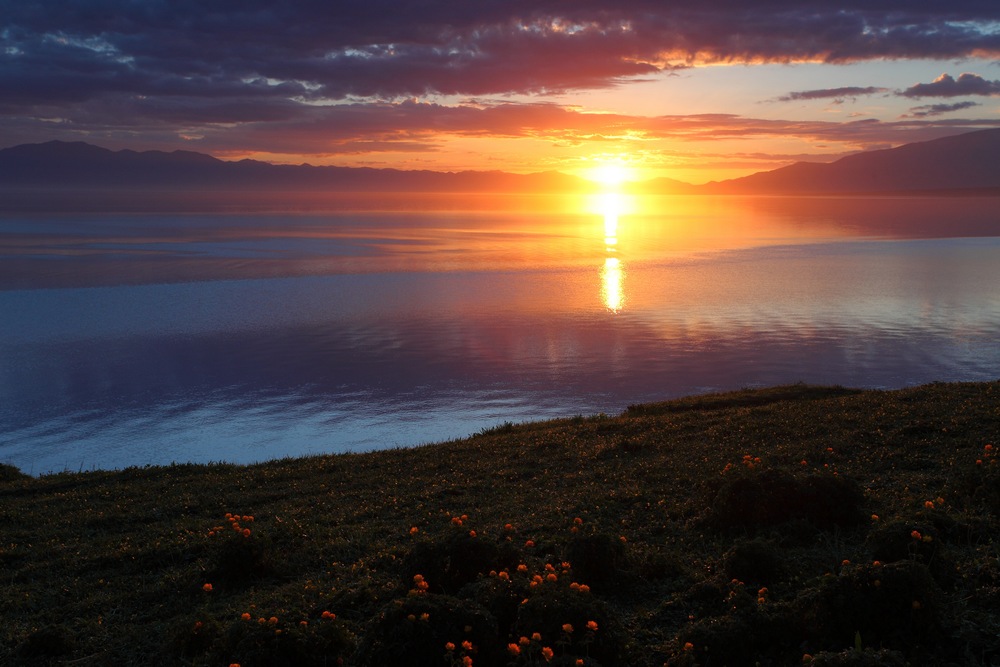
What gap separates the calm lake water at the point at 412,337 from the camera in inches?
1104

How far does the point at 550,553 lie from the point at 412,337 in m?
32.7

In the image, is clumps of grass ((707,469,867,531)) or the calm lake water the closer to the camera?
clumps of grass ((707,469,867,531))

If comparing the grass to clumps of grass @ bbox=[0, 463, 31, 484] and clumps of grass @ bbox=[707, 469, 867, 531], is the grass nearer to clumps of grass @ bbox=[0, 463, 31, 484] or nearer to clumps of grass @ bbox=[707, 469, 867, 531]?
clumps of grass @ bbox=[707, 469, 867, 531]

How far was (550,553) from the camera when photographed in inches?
400

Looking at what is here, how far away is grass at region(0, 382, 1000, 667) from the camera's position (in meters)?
7.04

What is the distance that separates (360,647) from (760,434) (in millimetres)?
11222

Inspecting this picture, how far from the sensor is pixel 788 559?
29.8ft

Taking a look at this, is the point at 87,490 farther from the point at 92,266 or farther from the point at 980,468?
the point at 92,266

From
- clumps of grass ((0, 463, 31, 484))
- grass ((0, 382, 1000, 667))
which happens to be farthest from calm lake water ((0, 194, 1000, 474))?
grass ((0, 382, 1000, 667))

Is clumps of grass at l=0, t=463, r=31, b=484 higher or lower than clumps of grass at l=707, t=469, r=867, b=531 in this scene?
lower

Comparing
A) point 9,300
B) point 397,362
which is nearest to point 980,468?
point 397,362

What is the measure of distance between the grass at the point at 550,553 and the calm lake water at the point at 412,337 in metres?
10.2

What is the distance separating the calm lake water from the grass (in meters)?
10.2

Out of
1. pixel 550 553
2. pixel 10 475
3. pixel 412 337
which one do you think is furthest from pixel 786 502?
pixel 412 337
